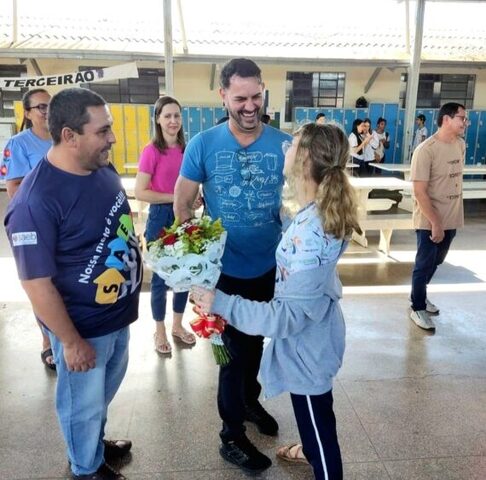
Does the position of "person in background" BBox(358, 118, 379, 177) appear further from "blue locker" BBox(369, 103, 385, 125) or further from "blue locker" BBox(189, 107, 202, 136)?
"blue locker" BBox(189, 107, 202, 136)

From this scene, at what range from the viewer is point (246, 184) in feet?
5.93

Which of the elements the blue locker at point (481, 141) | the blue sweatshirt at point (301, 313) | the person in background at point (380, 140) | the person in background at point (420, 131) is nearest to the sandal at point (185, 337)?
the blue sweatshirt at point (301, 313)

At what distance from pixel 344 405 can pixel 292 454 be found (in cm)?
52

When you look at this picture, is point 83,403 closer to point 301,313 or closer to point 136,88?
point 301,313

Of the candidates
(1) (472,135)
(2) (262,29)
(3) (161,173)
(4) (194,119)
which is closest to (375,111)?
(1) (472,135)

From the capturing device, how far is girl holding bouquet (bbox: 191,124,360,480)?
1370 millimetres

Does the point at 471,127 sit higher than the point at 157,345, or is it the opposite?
the point at 471,127

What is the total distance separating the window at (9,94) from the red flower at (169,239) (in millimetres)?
10713

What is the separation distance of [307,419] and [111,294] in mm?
783

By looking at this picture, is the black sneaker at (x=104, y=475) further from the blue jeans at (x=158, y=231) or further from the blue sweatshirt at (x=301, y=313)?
the blue jeans at (x=158, y=231)

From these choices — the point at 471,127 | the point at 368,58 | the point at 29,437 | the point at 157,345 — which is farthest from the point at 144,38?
the point at 29,437

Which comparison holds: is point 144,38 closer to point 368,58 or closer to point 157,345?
point 368,58

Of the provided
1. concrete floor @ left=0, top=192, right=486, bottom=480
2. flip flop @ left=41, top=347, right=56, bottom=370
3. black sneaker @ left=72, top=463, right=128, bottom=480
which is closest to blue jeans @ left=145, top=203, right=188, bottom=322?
concrete floor @ left=0, top=192, right=486, bottom=480

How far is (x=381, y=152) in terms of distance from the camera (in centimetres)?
980
